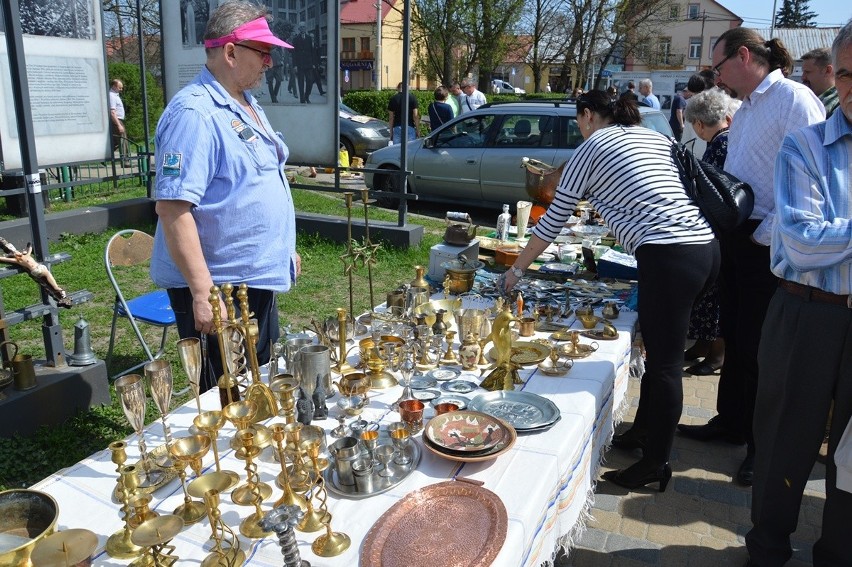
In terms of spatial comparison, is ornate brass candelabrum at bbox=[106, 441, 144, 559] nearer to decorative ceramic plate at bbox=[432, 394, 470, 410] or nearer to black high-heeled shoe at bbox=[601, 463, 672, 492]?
decorative ceramic plate at bbox=[432, 394, 470, 410]

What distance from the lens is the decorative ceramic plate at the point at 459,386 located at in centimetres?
229

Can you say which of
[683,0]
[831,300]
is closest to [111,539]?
[831,300]

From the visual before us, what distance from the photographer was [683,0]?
177 ft

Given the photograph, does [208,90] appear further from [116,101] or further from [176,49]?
[116,101]

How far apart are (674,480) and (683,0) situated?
60.5 meters

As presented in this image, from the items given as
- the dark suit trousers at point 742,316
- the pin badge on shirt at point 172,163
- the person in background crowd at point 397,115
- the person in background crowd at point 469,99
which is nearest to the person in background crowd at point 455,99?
the person in background crowd at point 469,99

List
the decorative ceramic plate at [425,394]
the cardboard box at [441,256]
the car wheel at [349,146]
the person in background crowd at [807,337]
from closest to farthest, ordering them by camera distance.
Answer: the person in background crowd at [807,337]
the decorative ceramic plate at [425,394]
the cardboard box at [441,256]
the car wheel at [349,146]

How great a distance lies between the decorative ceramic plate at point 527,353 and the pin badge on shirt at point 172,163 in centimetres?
132

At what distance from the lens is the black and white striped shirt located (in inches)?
94.7

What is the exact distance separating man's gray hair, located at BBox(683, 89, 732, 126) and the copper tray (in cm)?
282

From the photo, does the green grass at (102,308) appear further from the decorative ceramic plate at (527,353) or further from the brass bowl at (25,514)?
the decorative ceramic plate at (527,353)

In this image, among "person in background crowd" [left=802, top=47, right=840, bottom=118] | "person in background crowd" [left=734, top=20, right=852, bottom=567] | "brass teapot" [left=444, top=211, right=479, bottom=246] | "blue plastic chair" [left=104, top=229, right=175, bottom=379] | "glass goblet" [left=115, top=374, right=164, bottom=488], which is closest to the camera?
"glass goblet" [left=115, top=374, right=164, bottom=488]

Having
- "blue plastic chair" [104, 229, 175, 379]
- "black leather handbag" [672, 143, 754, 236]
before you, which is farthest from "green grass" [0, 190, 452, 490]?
"black leather handbag" [672, 143, 754, 236]

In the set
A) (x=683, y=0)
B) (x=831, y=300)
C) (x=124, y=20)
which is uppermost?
(x=683, y=0)
